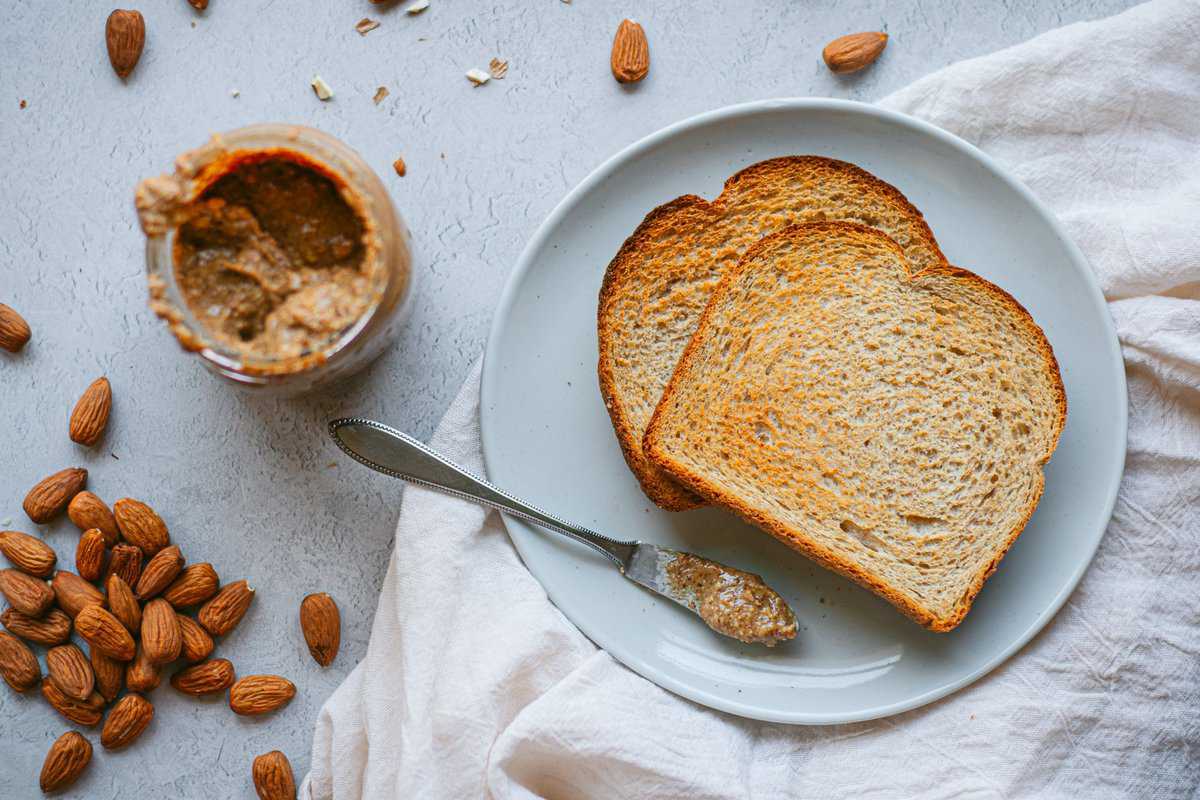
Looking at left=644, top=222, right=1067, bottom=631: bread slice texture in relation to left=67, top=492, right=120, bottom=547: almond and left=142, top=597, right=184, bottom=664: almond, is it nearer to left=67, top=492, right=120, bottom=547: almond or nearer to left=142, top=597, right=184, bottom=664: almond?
left=142, top=597, right=184, bottom=664: almond

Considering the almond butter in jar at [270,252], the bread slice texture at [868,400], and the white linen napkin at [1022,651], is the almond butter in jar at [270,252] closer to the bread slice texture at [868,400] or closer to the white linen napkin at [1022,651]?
the white linen napkin at [1022,651]

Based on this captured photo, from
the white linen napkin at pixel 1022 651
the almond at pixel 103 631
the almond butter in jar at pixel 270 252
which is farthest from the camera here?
the almond at pixel 103 631

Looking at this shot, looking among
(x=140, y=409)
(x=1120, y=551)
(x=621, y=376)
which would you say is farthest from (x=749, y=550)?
(x=140, y=409)

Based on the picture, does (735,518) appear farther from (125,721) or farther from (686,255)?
(125,721)

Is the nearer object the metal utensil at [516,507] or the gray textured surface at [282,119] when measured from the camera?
the metal utensil at [516,507]

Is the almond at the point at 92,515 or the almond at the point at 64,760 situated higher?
the almond at the point at 92,515

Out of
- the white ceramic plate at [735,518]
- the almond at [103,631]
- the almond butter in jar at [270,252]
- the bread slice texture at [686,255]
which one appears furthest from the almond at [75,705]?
the bread slice texture at [686,255]

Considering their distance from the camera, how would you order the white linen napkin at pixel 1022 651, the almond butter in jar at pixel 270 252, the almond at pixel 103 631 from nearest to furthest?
the almond butter in jar at pixel 270 252 → the white linen napkin at pixel 1022 651 → the almond at pixel 103 631
